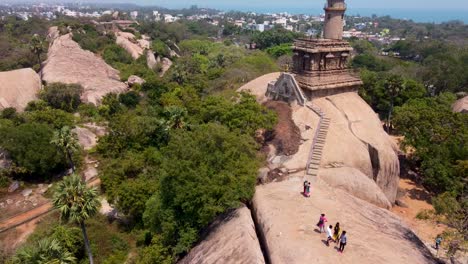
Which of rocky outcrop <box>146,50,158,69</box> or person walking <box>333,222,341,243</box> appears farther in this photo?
rocky outcrop <box>146,50,158,69</box>

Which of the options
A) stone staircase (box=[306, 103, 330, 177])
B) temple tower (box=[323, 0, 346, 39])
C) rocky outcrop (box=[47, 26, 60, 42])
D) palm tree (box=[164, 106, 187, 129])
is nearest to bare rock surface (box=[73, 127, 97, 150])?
palm tree (box=[164, 106, 187, 129])

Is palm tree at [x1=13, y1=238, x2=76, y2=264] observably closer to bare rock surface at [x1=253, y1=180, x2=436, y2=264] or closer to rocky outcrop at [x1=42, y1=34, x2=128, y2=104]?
bare rock surface at [x1=253, y1=180, x2=436, y2=264]

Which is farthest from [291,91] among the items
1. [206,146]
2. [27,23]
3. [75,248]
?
[27,23]

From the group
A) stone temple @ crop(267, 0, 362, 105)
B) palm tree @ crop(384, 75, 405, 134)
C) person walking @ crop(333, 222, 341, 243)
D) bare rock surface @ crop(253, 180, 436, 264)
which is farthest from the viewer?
palm tree @ crop(384, 75, 405, 134)

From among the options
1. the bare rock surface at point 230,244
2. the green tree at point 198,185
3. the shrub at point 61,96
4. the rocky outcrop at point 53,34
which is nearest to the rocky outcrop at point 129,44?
the rocky outcrop at point 53,34

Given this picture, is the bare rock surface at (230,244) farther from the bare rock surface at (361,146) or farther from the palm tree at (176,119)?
the palm tree at (176,119)
